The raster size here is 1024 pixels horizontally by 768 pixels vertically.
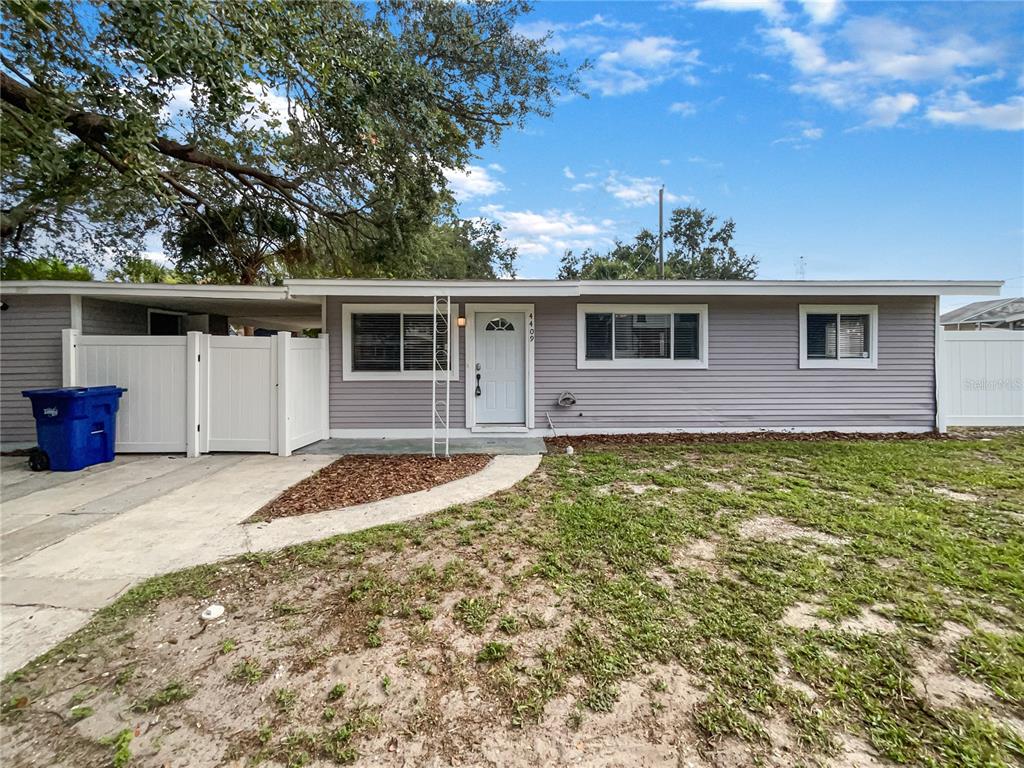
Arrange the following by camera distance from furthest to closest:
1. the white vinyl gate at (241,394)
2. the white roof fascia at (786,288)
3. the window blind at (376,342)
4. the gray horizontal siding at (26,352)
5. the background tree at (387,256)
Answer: the background tree at (387,256), the window blind at (376,342), the white roof fascia at (786,288), the gray horizontal siding at (26,352), the white vinyl gate at (241,394)

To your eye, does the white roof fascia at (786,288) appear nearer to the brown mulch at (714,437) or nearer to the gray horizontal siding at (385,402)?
the brown mulch at (714,437)

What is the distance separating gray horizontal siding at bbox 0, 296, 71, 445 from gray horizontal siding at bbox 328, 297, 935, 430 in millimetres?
4834

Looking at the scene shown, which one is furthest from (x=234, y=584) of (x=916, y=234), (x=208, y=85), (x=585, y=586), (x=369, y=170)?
(x=916, y=234)

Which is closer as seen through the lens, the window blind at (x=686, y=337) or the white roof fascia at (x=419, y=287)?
the white roof fascia at (x=419, y=287)

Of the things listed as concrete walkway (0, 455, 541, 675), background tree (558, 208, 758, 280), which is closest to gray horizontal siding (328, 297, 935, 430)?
concrete walkway (0, 455, 541, 675)

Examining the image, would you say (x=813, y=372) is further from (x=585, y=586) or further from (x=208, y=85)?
(x=208, y=85)

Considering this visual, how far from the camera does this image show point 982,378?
7953 millimetres

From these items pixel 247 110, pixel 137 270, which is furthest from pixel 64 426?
pixel 137 270

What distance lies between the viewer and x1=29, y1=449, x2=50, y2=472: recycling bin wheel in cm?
555

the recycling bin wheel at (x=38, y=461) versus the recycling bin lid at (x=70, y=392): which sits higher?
the recycling bin lid at (x=70, y=392)

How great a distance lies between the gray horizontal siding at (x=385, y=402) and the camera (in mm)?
7633

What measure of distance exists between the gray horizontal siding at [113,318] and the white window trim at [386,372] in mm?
3668

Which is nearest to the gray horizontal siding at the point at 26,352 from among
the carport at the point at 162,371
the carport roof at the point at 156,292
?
the carport at the point at 162,371

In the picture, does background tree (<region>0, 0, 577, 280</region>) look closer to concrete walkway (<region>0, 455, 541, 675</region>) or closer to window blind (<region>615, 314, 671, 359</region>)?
concrete walkway (<region>0, 455, 541, 675</region>)
